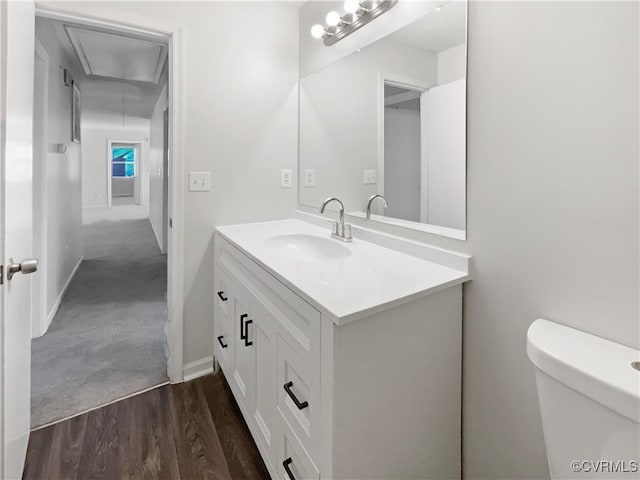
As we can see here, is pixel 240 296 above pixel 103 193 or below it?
below

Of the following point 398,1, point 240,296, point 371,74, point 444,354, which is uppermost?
point 398,1

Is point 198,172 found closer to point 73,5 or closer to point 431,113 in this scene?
point 73,5

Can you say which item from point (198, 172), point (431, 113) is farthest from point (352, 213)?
point (198, 172)

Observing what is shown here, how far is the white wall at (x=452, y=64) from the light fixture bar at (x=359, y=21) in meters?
0.40

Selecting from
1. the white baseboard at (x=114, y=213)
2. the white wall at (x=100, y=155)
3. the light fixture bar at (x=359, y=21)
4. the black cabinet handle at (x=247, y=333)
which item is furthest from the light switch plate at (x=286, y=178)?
the white wall at (x=100, y=155)

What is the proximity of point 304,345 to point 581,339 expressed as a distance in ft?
2.36

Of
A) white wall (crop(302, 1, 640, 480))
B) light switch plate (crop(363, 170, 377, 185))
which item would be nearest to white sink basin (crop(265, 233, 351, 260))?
light switch plate (crop(363, 170, 377, 185))

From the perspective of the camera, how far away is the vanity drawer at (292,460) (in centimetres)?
107

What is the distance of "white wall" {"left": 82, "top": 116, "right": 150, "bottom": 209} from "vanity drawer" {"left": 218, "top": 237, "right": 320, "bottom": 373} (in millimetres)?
9239

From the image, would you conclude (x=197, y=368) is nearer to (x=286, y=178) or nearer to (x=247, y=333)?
(x=247, y=333)

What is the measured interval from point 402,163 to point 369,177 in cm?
22

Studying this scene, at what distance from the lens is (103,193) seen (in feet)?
34.0

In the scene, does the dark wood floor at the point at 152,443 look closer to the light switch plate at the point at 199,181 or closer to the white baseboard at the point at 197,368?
the white baseboard at the point at 197,368

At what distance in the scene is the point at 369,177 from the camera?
71.0 inches
